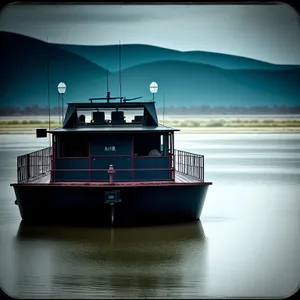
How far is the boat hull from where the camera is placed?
15.6 metres

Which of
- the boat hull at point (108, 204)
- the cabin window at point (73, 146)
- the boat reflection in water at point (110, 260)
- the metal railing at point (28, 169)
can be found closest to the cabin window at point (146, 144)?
the cabin window at point (73, 146)

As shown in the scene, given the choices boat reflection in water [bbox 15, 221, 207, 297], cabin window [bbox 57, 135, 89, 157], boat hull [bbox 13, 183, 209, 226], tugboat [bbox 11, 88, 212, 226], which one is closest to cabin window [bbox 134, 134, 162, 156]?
tugboat [bbox 11, 88, 212, 226]

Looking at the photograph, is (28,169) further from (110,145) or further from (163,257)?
(163,257)

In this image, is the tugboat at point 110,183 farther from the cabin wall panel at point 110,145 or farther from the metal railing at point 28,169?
the metal railing at point 28,169

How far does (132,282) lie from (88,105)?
603cm

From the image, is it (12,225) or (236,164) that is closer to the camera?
(12,225)

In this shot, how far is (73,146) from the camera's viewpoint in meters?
16.5

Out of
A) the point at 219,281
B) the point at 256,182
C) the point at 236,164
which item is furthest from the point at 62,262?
the point at 236,164

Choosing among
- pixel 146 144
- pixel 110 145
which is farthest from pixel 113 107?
pixel 110 145

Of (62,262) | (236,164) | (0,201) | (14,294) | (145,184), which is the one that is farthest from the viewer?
(236,164)

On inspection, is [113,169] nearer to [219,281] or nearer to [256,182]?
[219,281]

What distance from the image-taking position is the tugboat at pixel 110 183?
15664 millimetres

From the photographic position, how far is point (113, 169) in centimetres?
1557

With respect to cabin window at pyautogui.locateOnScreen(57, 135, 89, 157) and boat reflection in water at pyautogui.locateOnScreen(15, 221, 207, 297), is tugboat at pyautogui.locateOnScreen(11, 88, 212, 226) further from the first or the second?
boat reflection in water at pyautogui.locateOnScreen(15, 221, 207, 297)
